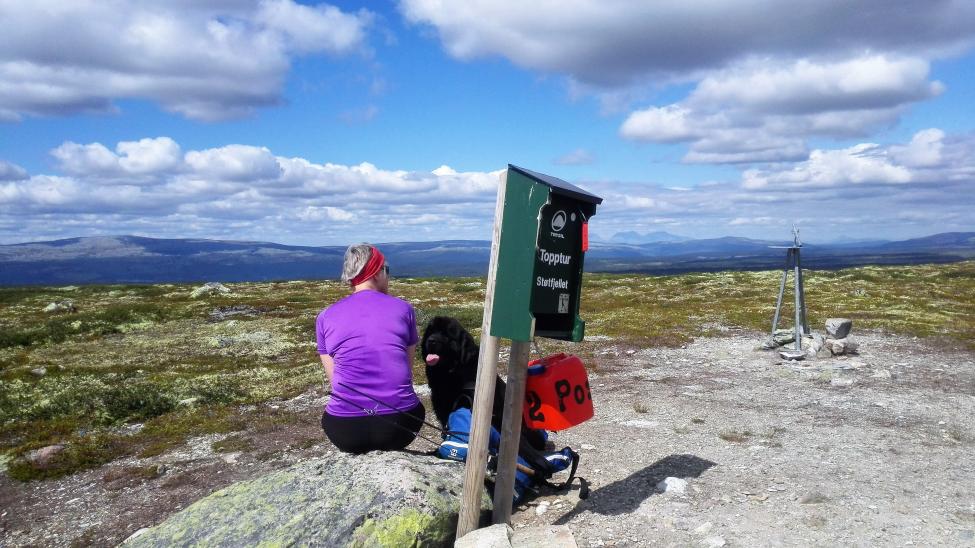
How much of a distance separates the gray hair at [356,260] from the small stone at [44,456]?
8.43 metres

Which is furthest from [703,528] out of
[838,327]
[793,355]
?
[838,327]

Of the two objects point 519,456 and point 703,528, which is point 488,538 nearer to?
point 519,456

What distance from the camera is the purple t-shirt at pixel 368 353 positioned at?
7238mm

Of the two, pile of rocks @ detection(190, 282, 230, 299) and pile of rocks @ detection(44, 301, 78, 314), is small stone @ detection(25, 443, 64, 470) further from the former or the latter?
pile of rocks @ detection(190, 282, 230, 299)

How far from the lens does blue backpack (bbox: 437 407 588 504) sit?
798 centimetres

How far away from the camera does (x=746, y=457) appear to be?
9648 mm

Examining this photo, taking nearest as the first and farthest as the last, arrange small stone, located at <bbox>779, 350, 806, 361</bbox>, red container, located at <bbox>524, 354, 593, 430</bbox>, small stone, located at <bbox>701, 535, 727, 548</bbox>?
small stone, located at <bbox>701, 535, 727, 548</bbox>
red container, located at <bbox>524, 354, 593, 430</bbox>
small stone, located at <bbox>779, 350, 806, 361</bbox>

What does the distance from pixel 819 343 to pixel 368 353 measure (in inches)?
692

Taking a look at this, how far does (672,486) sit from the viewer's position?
8273mm

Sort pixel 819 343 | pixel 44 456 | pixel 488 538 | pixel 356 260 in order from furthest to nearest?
pixel 819 343 < pixel 44 456 < pixel 356 260 < pixel 488 538

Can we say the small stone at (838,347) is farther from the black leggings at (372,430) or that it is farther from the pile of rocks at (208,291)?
the pile of rocks at (208,291)

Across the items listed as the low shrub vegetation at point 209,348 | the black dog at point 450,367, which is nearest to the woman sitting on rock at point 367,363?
the black dog at point 450,367

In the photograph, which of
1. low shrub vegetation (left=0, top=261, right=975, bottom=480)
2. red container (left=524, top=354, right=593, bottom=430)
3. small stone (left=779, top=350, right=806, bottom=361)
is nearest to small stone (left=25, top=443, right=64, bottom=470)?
low shrub vegetation (left=0, top=261, right=975, bottom=480)

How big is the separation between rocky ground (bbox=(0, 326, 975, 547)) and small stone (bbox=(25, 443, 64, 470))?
23.0 inches
